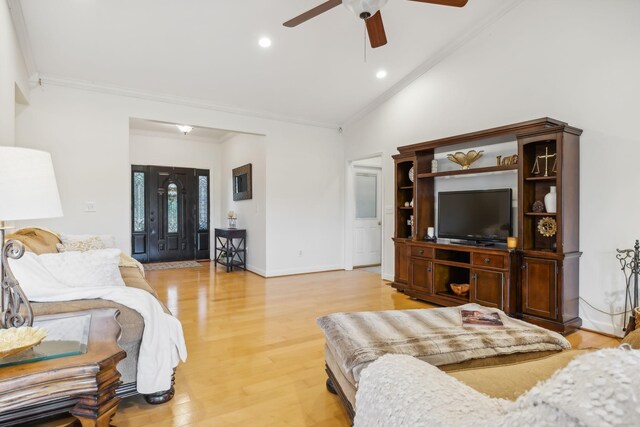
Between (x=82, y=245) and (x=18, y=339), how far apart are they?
2898 mm

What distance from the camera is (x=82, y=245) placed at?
375 centimetres

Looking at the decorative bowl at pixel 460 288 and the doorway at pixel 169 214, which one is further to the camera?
the doorway at pixel 169 214

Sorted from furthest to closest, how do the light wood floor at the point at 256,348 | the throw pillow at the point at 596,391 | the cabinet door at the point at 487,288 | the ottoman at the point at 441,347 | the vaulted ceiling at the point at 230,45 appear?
the cabinet door at the point at 487,288, the vaulted ceiling at the point at 230,45, the light wood floor at the point at 256,348, the ottoman at the point at 441,347, the throw pillow at the point at 596,391

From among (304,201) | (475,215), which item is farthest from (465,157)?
(304,201)

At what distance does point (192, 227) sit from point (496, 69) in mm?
6500

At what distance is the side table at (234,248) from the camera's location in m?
6.58

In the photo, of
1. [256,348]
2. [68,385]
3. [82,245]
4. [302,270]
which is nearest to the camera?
[68,385]

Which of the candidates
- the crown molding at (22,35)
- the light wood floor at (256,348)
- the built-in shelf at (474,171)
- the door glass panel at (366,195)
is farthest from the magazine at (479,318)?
the door glass panel at (366,195)

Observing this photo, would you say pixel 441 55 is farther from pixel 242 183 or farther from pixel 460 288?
pixel 242 183

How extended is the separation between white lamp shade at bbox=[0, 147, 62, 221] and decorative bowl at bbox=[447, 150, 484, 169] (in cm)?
413

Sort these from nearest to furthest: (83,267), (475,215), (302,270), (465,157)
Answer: (83,267) < (475,215) < (465,157) < (302,270)

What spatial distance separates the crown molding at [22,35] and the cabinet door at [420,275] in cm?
488

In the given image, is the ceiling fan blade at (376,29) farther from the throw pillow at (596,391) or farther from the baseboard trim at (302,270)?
the baseboard trim at (302,270)

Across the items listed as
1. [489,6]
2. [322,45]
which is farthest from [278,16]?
[489,6]
